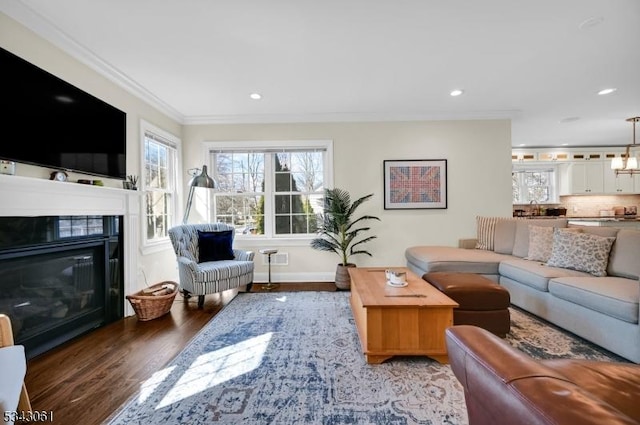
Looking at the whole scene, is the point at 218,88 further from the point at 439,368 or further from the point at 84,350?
the point at 439,368

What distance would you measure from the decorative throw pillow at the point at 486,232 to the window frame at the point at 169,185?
14.3 ft

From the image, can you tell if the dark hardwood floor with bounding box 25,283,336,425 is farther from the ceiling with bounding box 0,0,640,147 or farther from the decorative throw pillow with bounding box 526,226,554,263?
the decorative throw pillow with bounding box 526,226,554,263

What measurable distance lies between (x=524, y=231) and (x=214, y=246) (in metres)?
3.97

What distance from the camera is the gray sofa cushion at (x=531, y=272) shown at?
2.51m

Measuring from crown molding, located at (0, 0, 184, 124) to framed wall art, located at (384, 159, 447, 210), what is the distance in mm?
3306

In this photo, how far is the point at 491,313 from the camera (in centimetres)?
221

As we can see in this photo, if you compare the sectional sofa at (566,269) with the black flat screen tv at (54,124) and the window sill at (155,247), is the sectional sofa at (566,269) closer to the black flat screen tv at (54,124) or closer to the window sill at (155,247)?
the window sill at (155,247)

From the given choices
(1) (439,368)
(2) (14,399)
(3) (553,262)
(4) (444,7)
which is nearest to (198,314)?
(2) (14,399)

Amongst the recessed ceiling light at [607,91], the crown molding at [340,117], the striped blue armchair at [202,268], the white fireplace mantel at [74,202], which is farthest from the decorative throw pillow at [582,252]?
the white fireplace mantel at [74,202]

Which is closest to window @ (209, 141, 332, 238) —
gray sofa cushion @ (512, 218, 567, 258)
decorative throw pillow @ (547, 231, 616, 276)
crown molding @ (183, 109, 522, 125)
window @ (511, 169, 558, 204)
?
crown molding @ (183, 109, 522, 125)

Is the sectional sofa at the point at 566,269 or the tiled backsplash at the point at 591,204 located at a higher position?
the tiled backsplash at the point at 591,204

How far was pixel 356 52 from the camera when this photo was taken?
251cm

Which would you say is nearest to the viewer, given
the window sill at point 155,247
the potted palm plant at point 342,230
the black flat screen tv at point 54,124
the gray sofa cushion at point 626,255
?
the black flat screen tv at point 54,124

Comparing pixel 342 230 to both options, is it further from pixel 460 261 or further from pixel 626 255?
pixel 626 255
